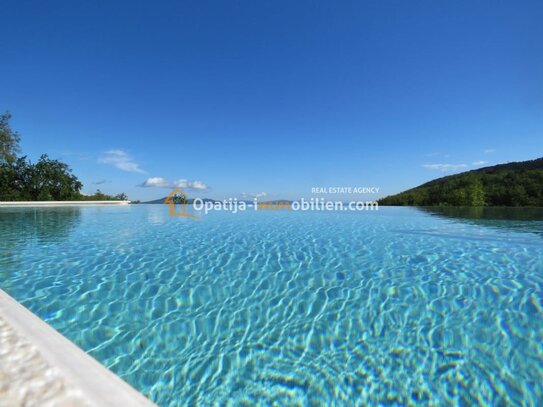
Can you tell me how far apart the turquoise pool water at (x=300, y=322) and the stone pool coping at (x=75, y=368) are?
0.46 m

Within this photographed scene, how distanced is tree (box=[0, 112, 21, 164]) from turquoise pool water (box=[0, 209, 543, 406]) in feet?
81.2

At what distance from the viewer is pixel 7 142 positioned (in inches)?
830

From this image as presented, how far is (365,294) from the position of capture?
3.08m

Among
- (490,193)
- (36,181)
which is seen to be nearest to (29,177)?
(36,181)

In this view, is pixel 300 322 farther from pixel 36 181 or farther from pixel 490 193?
pixel 490 193

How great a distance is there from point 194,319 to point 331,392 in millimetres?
1443

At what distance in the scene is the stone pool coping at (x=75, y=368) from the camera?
1142 mm

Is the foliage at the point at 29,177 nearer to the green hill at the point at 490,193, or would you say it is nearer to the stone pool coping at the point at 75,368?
the stone pool coping at the point at 75,368

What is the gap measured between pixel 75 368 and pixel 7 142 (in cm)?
2959

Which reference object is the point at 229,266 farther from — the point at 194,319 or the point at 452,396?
the point at 452,396

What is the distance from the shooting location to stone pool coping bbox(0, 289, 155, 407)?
3.75 feet

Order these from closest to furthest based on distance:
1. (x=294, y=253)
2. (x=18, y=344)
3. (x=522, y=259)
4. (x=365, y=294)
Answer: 1. (x=18, y=344)
2. (x=365, y=294)
3. (x=522, y=259)
4. (x=294, y=253)

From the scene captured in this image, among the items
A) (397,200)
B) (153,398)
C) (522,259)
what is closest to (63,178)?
(153,398)

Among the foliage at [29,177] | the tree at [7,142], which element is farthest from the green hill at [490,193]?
the tree at [7,142]
